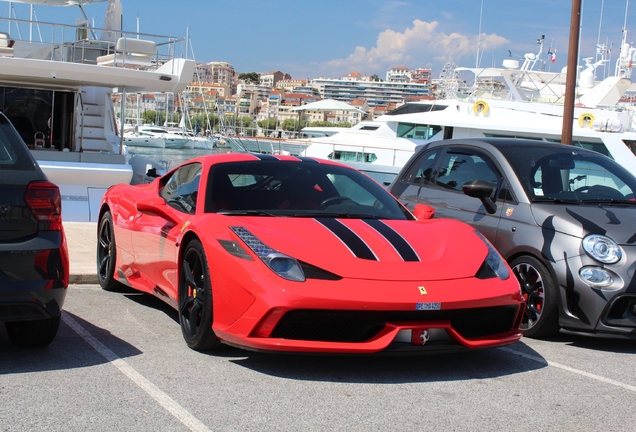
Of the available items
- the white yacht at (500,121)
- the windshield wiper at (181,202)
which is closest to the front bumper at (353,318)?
the windshield wiper at (181,202)

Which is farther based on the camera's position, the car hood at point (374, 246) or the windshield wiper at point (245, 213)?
the windshield wiper at point (245, 213)

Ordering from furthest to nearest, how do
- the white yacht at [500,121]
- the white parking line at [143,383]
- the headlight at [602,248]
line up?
the white yacht at [500,121] < the headlight at [602,248] < the white parking line at [143,383]

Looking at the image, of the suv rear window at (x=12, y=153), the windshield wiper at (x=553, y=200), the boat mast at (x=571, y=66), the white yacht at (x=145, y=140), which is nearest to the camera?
the suv rear window at (x=12, y=153)

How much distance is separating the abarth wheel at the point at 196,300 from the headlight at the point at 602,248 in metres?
2.79

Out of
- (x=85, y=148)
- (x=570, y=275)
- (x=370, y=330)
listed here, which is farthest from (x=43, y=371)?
(x=85, y=148)

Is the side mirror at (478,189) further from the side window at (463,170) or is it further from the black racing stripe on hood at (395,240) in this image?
the black racing stripe on hood at (395,240)

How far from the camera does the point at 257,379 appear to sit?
435 centimetres

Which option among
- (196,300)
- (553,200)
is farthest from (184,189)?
→ (553,200)

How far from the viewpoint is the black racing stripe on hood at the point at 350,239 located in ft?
15.3

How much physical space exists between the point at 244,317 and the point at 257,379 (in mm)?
356

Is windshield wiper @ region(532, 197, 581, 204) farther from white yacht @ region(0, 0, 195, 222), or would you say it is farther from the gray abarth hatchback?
white yacht @ region(0, 0, 195, 222)

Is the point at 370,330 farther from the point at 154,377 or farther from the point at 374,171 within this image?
the point at 374,171

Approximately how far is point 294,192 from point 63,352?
1940 millimetres

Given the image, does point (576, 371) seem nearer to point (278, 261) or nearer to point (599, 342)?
point (599, 342)
